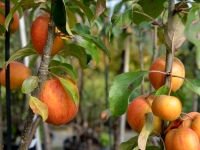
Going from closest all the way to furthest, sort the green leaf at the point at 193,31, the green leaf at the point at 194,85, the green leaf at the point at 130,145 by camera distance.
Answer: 1. the green leaf at the point at 193,31
2. the green leaf at the point at 194,85
3. the green leaf at the point at 130,145

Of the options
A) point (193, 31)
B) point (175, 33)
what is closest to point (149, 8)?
point (175, 33)

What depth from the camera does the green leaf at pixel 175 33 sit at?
0.60 m

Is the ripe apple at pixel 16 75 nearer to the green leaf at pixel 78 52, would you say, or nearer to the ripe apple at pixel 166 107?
the green leaf at pixel 78 52

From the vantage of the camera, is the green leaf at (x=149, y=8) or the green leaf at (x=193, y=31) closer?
the green leaf at (x=193, y=31)

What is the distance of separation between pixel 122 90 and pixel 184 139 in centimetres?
15

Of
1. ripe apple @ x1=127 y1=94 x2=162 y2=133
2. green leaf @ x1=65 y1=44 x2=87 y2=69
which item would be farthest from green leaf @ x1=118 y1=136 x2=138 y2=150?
green leaf @ x1=65 y1=44 x2=87 y2=69

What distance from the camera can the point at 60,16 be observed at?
568mm

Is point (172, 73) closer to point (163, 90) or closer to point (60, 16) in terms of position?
point (163, 90)

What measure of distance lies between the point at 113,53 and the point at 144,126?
8.73ft

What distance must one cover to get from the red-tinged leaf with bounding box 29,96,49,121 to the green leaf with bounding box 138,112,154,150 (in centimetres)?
17

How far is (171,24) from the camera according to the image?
60 cm

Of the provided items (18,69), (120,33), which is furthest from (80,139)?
(18,69)

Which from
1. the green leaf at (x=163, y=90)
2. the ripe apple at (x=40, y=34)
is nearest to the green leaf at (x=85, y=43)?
the ripe apple at (x=40, y=34)

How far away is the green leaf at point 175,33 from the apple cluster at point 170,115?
4cm
